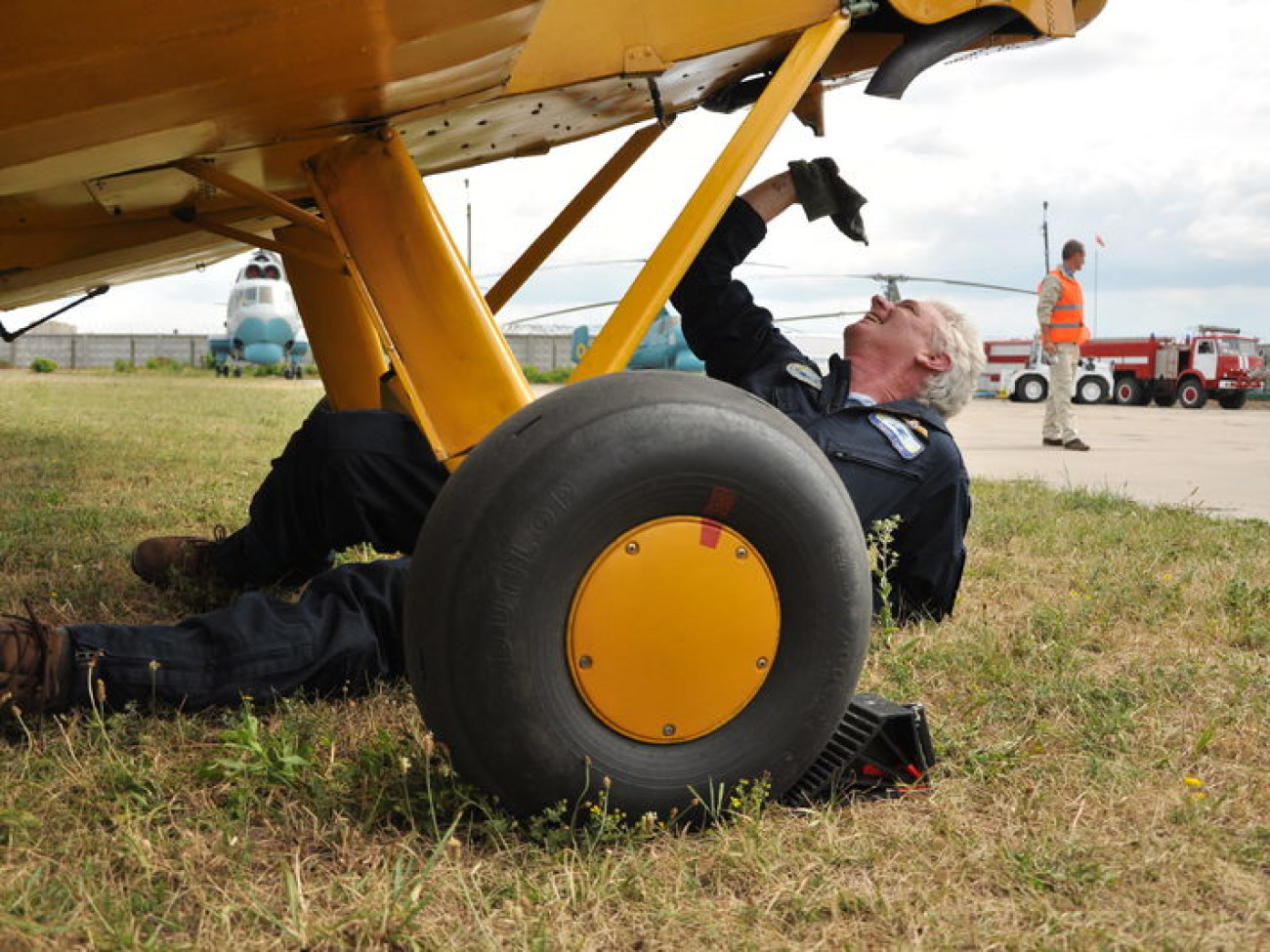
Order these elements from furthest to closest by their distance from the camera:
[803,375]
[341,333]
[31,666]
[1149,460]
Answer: [1149,460]
[341,333]
[803,375]
[31,666]

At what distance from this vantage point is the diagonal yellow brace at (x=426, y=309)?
2221mm

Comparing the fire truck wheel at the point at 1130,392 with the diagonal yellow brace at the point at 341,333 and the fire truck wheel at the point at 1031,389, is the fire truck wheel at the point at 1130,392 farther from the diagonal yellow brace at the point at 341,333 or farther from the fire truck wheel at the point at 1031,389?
the diagonal yellow brace at the point at 341,333

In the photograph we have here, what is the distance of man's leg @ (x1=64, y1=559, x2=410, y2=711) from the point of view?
2.12m

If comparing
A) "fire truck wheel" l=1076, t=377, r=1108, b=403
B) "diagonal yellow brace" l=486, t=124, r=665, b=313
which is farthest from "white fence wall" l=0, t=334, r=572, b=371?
"diagonal yellow brace" l=486, t=124, r=665, b=313

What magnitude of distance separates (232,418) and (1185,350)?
21399 millimetres

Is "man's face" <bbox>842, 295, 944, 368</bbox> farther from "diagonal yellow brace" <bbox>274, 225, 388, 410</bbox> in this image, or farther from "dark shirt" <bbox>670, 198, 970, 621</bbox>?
"diagonal yellow brace" <bbox>274, 225, 388, 410</bbox>

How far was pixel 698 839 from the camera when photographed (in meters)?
1.75

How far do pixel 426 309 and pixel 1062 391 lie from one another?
29.8 feet

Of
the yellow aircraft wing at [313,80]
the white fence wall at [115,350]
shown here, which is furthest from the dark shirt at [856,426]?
the white fence wall at [115,350]

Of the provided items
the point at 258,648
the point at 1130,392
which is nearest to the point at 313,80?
the point at 258,648

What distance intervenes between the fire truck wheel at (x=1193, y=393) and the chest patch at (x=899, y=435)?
24046 mm

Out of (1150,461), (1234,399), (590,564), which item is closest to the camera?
(590,564)

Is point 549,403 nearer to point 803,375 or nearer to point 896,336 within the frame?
point 803,375

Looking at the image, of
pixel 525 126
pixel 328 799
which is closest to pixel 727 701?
pixel 328 799
